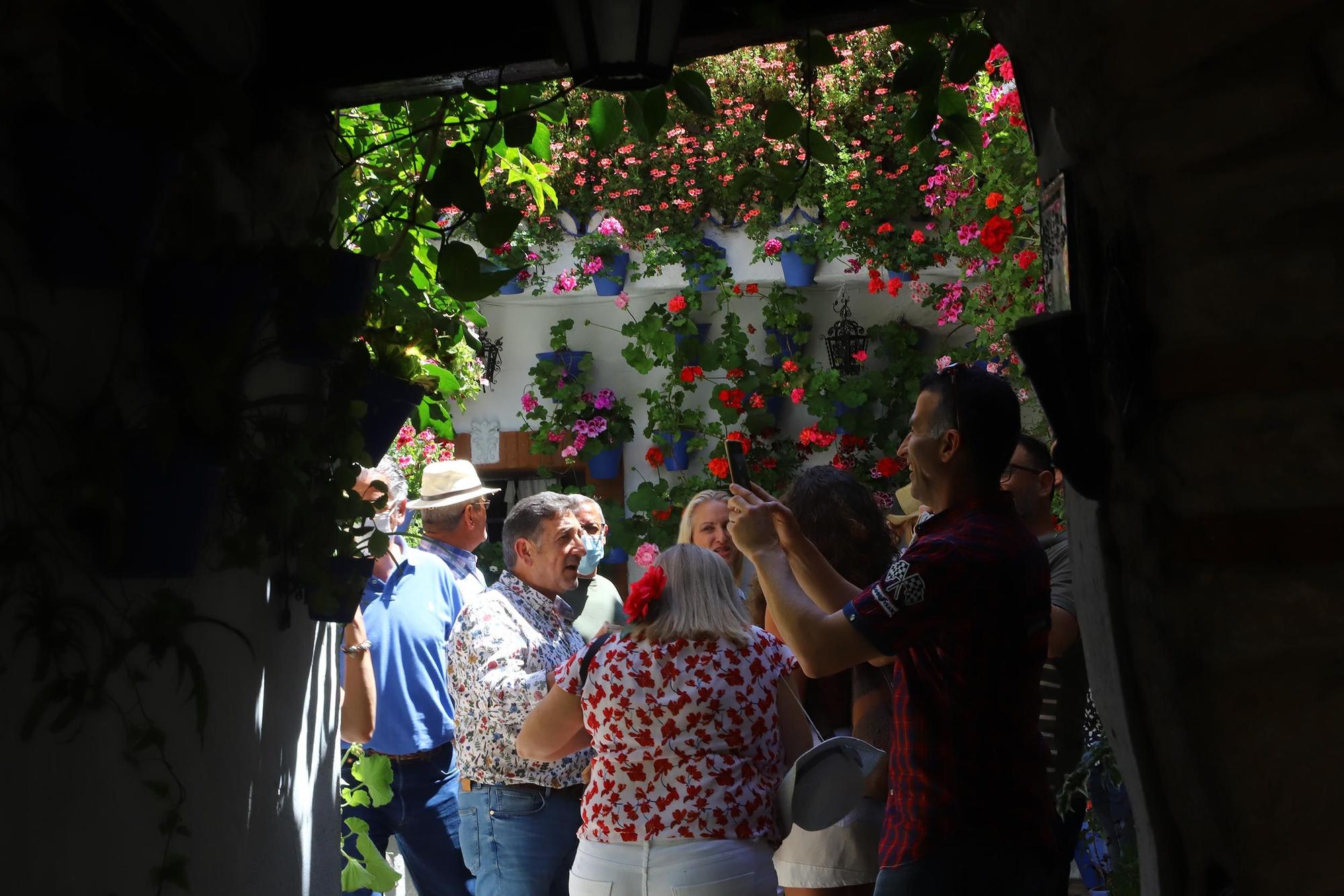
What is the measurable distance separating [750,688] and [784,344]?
3.81 m

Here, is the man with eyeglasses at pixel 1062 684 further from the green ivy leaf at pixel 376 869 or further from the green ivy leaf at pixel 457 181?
the green ivy leaf at pixel 376 869

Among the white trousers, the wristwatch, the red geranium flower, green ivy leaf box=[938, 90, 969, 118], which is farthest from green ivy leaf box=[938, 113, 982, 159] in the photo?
the wristwatch

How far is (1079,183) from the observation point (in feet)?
3.73

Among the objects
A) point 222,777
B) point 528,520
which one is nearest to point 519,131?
point 222,777

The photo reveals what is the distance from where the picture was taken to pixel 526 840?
3.36 meters

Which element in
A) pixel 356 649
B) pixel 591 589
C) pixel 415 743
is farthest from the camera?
pixel 591 589

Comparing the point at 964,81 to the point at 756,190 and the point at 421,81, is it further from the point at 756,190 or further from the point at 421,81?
the point at 756,190

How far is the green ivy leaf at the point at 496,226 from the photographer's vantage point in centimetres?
201

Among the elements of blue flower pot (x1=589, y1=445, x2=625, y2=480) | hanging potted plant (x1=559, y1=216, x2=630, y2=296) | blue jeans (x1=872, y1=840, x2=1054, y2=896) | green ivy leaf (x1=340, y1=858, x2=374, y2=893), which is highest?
hanging potted plant (x1=559, y1=216, x2=630, y2=296)

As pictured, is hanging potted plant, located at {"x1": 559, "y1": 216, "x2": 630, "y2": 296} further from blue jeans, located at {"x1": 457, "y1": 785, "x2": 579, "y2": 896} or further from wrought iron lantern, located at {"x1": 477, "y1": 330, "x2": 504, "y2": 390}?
blue jeans, located at {"x1": 457, "y1": 785, "x2": 579, "y2": 896}

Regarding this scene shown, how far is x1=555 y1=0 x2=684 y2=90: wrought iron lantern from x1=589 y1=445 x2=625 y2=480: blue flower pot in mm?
4721

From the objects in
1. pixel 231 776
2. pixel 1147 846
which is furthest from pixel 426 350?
pixel 1147 846

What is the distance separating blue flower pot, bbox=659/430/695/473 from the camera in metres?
6.42

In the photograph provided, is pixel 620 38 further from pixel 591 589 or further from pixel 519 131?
pixel 591 589
